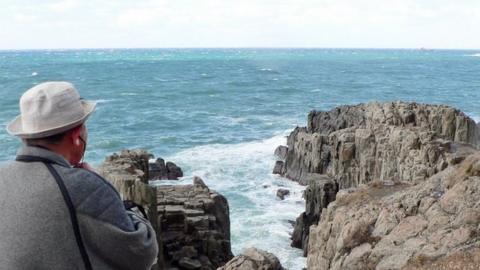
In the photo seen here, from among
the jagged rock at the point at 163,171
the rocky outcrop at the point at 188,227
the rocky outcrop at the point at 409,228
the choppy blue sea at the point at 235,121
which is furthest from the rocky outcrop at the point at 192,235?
the jagged rock at the point at 163,171

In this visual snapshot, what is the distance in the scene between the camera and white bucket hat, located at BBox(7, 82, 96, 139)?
3412mm

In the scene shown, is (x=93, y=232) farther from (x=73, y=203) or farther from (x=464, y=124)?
(x=464, y=124)

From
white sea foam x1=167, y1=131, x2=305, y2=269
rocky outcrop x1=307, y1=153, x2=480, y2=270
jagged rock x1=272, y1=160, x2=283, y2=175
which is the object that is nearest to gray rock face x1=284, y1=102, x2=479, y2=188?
jagged rock x1=272, y1=160, x2=283, y2=175

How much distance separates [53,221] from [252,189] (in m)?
37.4

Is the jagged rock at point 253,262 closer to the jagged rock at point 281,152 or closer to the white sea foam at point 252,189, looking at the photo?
the white sea foam at point 252,189

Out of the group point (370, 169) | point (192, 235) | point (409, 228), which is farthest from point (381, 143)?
point (409, 228)

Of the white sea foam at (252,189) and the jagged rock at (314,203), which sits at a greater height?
the jagged rock at (314,203)

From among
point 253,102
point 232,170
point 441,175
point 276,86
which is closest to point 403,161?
point 441,175

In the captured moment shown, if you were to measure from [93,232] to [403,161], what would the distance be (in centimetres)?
2879

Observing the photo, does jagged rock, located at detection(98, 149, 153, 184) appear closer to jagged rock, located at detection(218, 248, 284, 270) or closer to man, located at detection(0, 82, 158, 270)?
jagged rock, located at detection(218, 248, 284, 270)

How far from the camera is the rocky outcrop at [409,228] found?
1208 centimetres

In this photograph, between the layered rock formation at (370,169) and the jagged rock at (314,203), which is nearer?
the layered rock formation at (370,169)

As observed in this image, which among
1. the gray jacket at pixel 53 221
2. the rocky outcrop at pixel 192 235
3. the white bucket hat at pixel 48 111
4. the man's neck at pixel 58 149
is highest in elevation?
the white bucket hat at pixel 48 111

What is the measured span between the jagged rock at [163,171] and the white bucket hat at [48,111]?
126 ft
